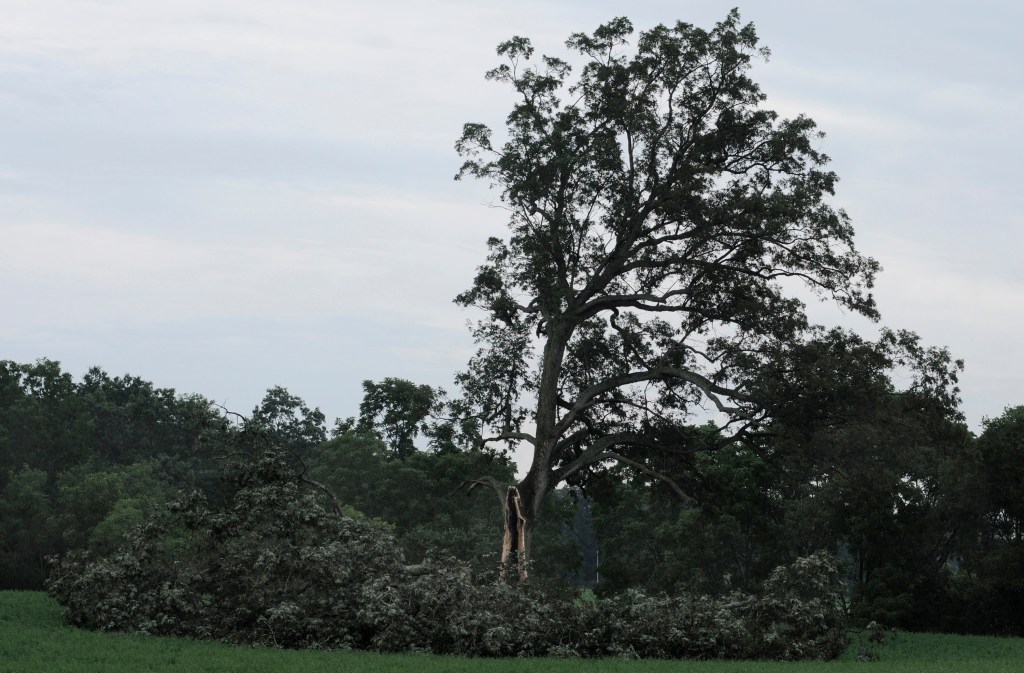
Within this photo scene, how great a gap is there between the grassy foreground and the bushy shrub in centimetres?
92

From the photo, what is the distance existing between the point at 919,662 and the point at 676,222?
1312cm

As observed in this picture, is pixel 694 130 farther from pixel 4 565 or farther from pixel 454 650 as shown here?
pixel 4 565

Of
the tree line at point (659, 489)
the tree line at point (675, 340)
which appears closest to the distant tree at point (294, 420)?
the tree line at point (659, 489)

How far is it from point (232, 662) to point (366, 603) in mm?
3375

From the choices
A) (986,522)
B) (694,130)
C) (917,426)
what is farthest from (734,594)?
(986,522)

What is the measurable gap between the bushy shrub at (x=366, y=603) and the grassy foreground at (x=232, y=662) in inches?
36.3

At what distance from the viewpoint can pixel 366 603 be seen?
2017 centimetres

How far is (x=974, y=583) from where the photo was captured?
3966cm

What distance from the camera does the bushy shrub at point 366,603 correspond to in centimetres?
2014

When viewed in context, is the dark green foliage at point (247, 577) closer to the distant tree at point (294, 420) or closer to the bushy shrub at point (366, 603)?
the bushy shrub at point (366, 603)

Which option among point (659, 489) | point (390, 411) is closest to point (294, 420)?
point (390, 411)

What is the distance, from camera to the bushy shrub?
20141 millimetres

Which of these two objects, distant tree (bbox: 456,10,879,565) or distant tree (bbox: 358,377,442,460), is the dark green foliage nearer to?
distant tree (bbox: 456,10,879,565)

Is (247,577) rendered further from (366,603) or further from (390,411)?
(390,411)
